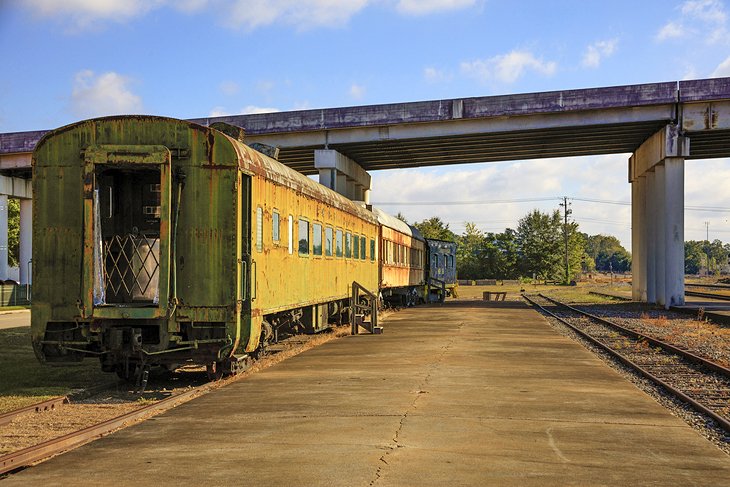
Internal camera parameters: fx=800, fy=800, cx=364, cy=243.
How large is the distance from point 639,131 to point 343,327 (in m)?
23.4

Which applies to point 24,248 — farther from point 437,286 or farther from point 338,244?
point 338,244

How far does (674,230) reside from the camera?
35.7 m

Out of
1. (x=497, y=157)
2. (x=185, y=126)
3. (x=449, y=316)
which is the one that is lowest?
(x=449, y=316)

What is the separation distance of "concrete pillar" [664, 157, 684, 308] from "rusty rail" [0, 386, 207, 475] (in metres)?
30.2

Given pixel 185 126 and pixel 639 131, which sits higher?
pixel 639 131

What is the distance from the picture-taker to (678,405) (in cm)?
1084

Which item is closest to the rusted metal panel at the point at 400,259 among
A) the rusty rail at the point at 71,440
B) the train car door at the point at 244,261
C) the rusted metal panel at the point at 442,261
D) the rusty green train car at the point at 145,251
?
the rusted metal panel at the point at 442,261

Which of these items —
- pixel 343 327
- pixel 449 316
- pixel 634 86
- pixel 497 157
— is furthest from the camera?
pixel 497 157

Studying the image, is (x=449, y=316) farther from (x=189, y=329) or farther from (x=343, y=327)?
(x=189, y=329)

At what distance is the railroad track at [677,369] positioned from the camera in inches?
431

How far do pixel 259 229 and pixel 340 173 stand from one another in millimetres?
32010

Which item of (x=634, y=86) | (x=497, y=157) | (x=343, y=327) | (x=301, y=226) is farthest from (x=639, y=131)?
(x=301, y=226)

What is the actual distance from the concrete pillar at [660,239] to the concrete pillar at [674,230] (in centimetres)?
24

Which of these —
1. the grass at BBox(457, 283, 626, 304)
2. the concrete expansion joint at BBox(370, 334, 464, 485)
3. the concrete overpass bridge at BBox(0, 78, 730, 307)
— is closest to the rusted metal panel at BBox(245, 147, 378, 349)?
the concrete expansion joint at BBox(370, 334, 464, 485)
